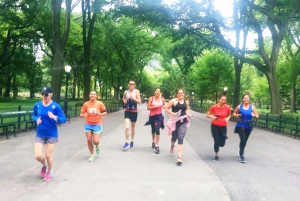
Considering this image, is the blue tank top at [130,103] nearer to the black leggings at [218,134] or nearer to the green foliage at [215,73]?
the black leggings at [218,134]

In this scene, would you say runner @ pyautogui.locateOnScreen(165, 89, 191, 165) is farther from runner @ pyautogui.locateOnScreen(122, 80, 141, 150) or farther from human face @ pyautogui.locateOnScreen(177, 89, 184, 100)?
runner @ pyautogui.locateOnScreen(122, 80, 141, 150)

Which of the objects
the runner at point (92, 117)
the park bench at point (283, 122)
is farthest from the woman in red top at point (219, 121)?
the park bench at point (283, 122)

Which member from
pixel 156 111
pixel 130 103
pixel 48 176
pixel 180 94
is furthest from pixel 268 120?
pixel 48 176

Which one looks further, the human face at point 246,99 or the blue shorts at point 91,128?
the human face at point 246,99

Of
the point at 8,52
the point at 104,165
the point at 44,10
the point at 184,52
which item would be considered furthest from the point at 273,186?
the point at 8,52

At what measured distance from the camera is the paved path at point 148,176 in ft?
14.9

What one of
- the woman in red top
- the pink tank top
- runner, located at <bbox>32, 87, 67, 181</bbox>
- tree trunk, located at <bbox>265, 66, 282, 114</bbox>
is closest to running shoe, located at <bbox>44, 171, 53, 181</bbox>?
runner, located at <bbox>32, 87, 67, 181</bbox>

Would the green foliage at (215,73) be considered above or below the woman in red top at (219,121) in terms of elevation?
above

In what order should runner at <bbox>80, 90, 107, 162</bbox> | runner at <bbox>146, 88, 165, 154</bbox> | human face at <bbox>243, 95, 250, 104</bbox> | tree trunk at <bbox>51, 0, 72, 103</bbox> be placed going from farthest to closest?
tree trunk at <bbox>51, 0, 72, 103</bbox> → runner at <bbox>146, 88, 165, 154</bbox> → human face at <bbox>243, 95, 250, 104</bbox> → runner at <bbox>80, 90, 107, 162</bbox>

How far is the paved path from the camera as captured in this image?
4531mm

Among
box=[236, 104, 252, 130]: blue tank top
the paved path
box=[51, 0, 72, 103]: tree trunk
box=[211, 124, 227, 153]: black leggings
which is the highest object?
box=[51, 0, 72, 103]: tree trunk

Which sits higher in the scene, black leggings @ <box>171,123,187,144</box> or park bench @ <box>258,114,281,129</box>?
black leggings @ <box>171,123,187,144</box>

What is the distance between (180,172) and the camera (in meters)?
5.91

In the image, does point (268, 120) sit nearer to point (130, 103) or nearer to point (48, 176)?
point (130, 103)
